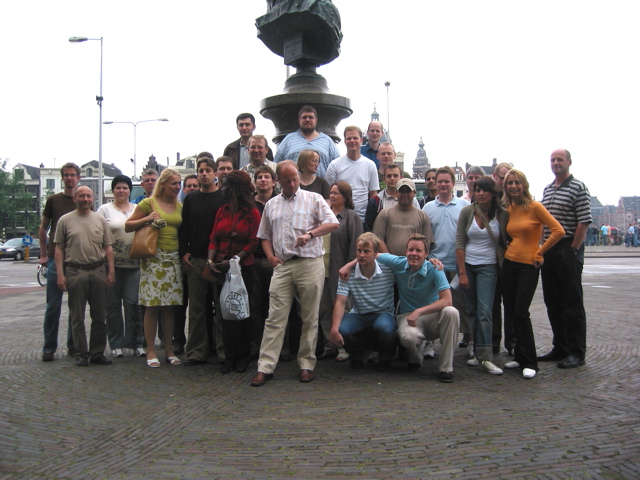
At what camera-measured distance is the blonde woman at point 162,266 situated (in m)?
5.80

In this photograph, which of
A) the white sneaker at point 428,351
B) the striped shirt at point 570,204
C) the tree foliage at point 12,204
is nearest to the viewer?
the striped shirt at point 570,204

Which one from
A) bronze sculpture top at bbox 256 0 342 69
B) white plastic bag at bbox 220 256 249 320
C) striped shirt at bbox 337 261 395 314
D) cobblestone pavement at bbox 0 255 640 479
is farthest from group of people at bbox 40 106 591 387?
bronze sculpture top at bbox 256 0 342 69

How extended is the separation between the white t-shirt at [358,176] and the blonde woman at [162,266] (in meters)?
1.90

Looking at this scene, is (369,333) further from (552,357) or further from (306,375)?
(552,357)

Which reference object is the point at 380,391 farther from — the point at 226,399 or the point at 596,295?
the point at 596,295

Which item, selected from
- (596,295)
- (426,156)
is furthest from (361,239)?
(426,156)

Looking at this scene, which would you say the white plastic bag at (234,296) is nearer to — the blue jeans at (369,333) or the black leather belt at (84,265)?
the blue jeans at (369,333)

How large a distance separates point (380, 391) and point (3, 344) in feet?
16.6

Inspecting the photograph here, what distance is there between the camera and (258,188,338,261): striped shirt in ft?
17.3

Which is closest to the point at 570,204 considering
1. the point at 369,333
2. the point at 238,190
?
the point at 369,333

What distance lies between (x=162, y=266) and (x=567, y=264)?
409 centimetres

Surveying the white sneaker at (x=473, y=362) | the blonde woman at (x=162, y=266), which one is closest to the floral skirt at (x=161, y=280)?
the blonde woman at (x=162, y=266)

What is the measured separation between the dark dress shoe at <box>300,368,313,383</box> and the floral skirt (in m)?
1.59

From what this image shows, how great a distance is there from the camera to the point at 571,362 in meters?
5.56
